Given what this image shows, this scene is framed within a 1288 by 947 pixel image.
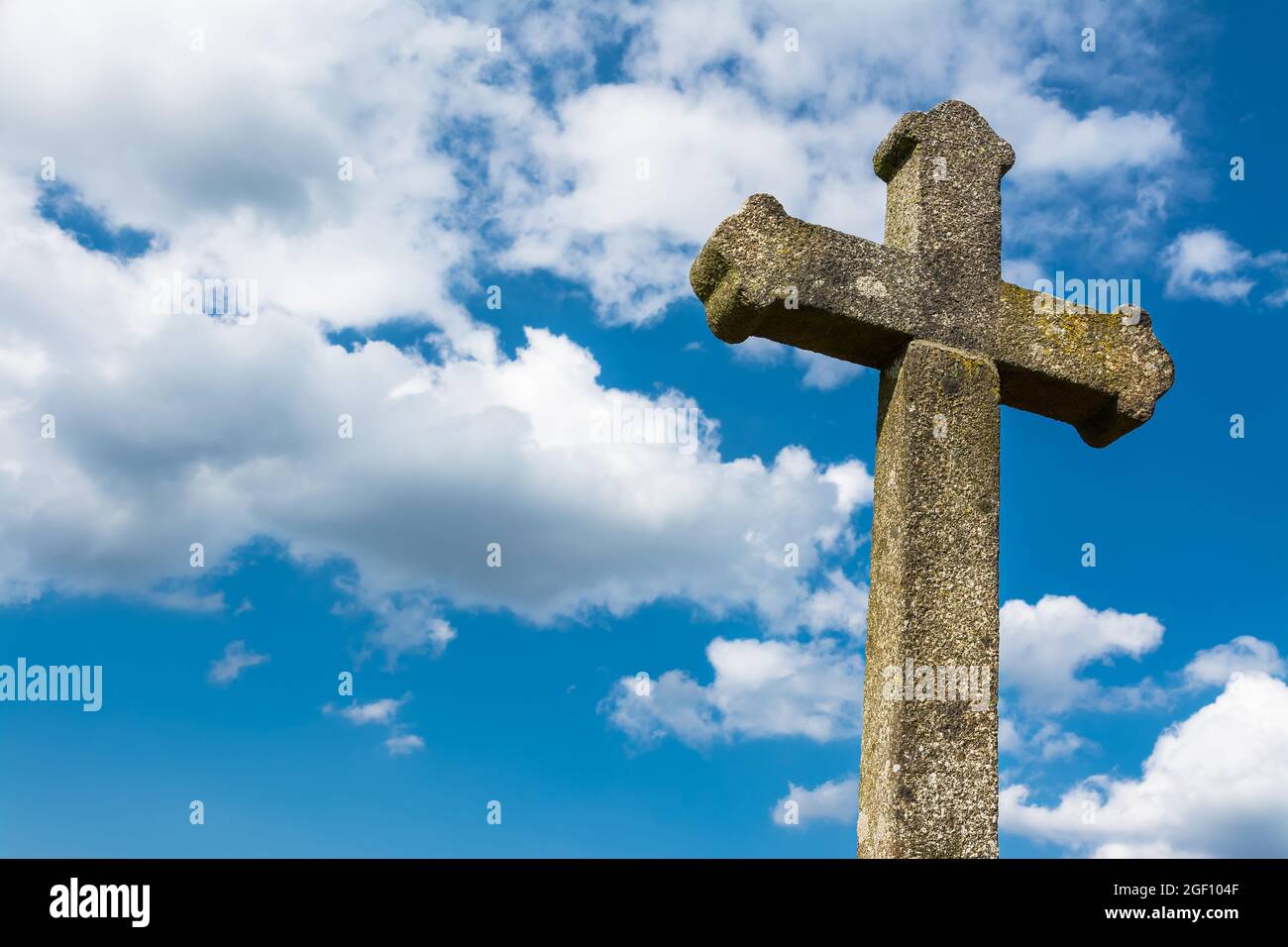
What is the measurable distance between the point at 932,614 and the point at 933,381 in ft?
3.60

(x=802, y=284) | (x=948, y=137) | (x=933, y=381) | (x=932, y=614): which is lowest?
(x=932, y=614)

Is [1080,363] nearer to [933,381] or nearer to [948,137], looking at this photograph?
[933,381]

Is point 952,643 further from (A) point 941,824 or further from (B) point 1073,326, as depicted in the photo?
(B) point 1073,326

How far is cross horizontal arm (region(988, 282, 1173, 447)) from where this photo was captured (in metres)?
5.68

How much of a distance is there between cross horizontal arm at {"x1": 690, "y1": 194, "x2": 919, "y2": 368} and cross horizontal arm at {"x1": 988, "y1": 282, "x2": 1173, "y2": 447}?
0.61 metres

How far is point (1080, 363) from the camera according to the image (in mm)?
5809

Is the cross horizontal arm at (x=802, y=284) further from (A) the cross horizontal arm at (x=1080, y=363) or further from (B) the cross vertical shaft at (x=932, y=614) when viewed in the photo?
(A) the cross horizontal arm at (x=1080, y=363)

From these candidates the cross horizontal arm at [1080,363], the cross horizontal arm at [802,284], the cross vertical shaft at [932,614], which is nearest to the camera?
the cross vertical shaft at [932,614]

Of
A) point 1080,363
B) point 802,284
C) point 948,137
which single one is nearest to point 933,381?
point 802,284

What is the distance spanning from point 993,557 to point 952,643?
49 centimetres

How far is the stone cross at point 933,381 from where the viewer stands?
4.80 m

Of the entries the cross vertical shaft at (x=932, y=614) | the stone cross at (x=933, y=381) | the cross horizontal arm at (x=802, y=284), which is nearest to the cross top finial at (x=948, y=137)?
the stone cross at (x=933, y=381)

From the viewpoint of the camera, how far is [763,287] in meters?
5.25
